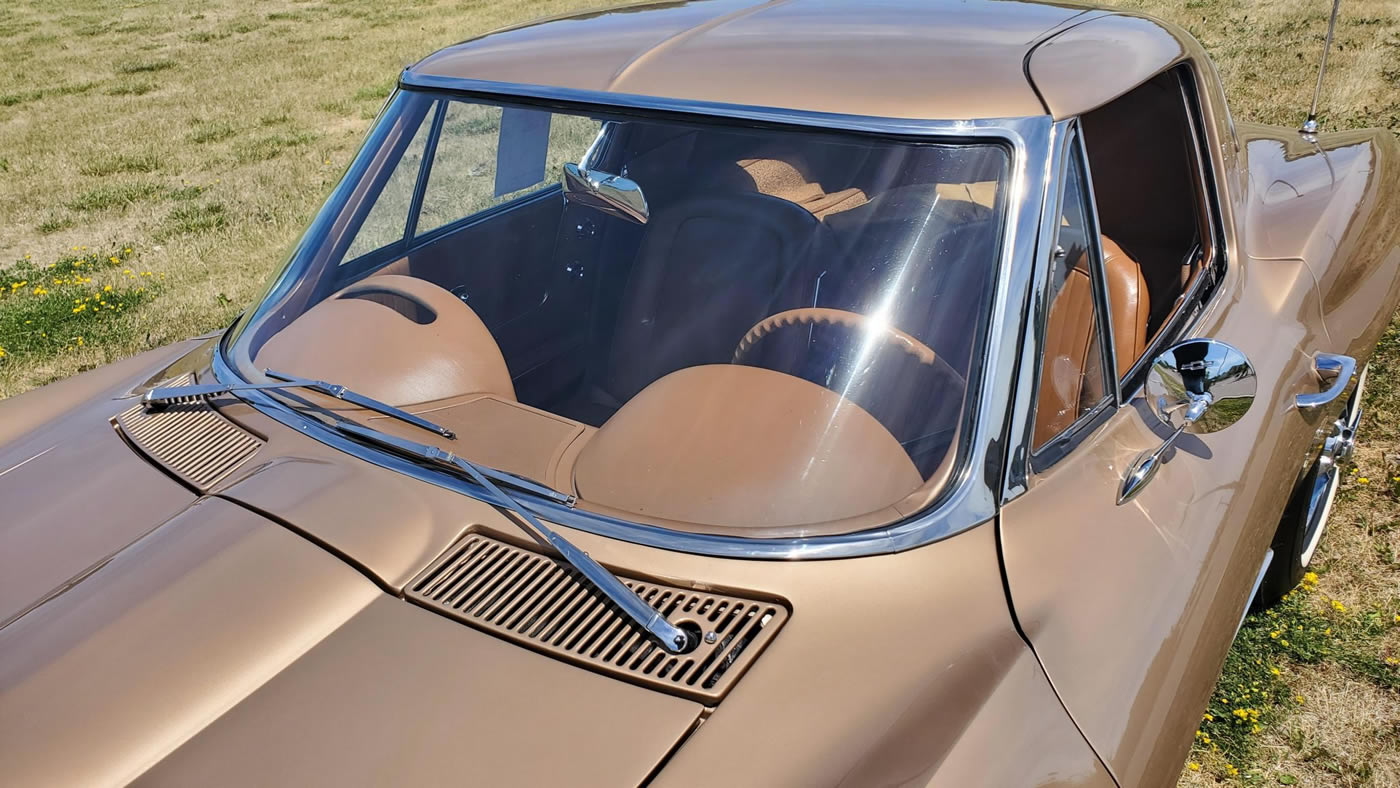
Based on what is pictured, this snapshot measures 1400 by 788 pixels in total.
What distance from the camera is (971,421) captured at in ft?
4.77

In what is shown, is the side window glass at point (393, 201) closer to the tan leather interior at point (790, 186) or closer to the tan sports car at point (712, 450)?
the tan sports car at point (712, 450)

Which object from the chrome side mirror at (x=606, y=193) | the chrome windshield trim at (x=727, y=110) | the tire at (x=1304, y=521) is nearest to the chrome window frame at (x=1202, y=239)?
the tire at (x=1304, y=521)

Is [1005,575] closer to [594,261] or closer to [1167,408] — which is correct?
[1167,408]

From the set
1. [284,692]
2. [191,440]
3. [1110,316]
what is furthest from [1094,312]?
[191,440]

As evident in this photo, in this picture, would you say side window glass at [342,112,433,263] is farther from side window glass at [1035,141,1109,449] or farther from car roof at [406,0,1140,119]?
side window glass at [1035,141,1109,449]

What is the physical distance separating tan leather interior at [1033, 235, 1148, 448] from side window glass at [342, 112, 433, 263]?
1.35 m

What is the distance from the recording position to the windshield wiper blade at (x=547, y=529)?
1286 mm

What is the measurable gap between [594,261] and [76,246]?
5890 millimetres

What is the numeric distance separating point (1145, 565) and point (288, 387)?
1498 mm

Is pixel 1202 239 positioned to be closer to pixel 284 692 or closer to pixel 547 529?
pixel 547 529

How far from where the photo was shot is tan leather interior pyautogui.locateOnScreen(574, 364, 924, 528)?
146 centimetres

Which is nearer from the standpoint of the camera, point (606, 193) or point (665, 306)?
point (665, 306)

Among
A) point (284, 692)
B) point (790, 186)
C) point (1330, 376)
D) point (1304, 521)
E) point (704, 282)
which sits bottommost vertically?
point (1304, 521)

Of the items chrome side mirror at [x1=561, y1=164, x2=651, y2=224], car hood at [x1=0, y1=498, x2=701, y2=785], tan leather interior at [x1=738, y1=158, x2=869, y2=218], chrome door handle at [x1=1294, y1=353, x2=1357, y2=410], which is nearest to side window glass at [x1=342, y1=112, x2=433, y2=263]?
chrome side mirror at [x1=561, y1=164, x2=651, y2=224]
